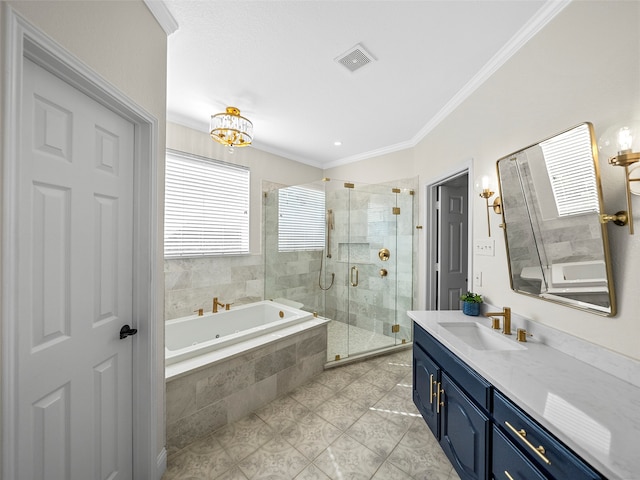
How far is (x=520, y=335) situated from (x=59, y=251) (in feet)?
7.54

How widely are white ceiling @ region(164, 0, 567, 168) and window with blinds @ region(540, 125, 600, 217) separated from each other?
75 cm

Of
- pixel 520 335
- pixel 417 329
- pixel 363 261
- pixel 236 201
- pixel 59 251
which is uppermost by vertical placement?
pixel 236 201

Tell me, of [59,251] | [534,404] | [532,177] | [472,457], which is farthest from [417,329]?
[59,251]

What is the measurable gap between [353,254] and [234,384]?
1934 millimetres

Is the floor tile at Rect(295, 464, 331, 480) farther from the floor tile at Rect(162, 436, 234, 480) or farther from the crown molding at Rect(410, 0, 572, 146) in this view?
the crown molding at Rect(410, 0, 572, 146)

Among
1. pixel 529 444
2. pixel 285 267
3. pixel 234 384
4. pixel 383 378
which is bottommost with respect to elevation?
pixel 383 378

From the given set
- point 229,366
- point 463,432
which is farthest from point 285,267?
point 463,432

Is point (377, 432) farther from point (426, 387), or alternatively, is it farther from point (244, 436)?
point (244, 436)

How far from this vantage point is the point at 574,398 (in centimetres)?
99

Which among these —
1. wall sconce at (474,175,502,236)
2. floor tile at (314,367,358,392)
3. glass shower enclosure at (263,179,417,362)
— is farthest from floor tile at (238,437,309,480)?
wall sconce at (474,175,502,236)

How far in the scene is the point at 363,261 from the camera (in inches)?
132

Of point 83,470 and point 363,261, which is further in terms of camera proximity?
point 363,261

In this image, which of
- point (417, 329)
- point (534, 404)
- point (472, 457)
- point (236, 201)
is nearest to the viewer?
point (534, 404)

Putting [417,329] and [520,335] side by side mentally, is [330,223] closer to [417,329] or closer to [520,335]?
[417,329]
